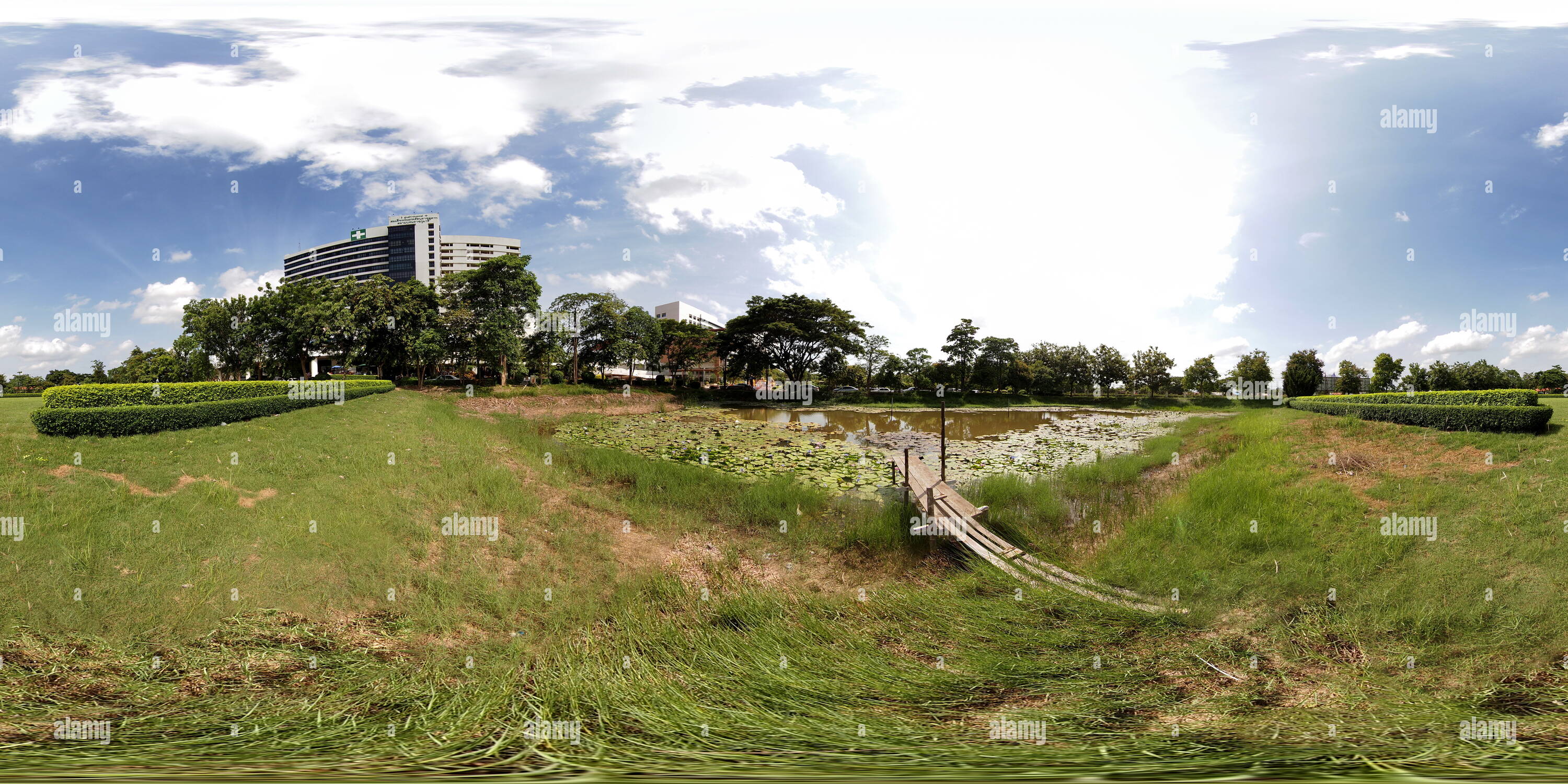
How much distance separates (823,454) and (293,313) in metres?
23.4

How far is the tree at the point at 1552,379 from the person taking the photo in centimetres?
1872

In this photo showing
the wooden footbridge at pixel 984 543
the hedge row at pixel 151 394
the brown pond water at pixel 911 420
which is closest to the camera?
the wooden footbridge at pixel 984 543

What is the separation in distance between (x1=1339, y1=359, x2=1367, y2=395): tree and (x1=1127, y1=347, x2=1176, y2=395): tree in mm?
7391

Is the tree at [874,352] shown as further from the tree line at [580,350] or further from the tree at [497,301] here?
the tree at [497,301]

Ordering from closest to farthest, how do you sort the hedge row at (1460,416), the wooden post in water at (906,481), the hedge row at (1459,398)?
the hedge row at (1460,416)
the wooden post in water at (906,481)
the hedge row at (1459,398)

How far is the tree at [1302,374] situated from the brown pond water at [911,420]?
919 cm

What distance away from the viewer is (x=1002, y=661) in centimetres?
378

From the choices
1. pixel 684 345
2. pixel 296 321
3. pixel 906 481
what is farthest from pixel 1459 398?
pixel 296 321

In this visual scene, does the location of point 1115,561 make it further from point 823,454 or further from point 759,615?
point 823,454

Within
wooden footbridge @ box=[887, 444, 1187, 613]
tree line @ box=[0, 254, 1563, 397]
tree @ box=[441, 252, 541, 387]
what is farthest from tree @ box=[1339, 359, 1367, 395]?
tree @ box=[441, 252, 541, 387]

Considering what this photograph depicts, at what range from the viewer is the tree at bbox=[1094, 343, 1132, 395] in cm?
3462

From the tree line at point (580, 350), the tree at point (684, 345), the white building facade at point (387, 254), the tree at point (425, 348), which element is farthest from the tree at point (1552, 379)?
the white building facade at point (387, 254)

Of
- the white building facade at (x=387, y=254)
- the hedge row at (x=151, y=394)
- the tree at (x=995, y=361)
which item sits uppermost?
the white building facade at (x=387, y=254)

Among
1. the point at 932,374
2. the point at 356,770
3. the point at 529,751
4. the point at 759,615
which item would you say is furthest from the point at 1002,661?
the point at 932,374
